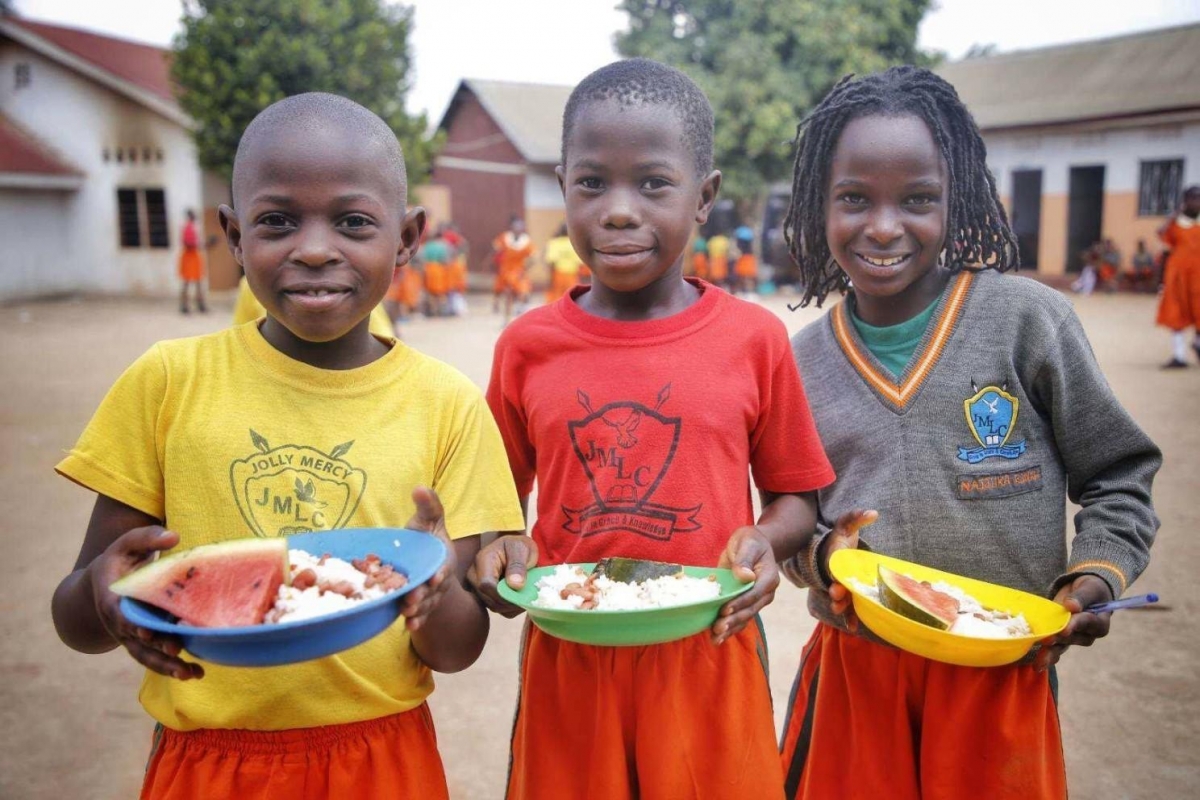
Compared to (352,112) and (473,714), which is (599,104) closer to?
(352,112)

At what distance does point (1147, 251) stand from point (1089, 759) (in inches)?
816

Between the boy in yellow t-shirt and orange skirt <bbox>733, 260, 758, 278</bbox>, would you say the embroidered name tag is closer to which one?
the boy in yellow t-shirt

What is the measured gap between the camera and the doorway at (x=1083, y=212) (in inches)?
906

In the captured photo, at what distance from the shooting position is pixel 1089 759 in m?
3.18

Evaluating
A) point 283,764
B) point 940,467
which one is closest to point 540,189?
point 940,467

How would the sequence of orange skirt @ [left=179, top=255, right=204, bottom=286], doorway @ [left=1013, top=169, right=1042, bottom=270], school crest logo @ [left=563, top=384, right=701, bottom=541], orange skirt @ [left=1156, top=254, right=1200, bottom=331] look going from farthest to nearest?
doorway @ [left=1013, top=169, right=1042, bottom=270], orange skirt @ [left=179, top=255, right=204, bottom=286], orange skirt @ [left=1156, top=254, right=1200, bottom=331], school crest logo @ [left=563, top=384, right=701, bottom=541]

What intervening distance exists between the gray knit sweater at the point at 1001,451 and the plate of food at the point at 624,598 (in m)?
0.48

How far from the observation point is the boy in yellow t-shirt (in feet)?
5.63

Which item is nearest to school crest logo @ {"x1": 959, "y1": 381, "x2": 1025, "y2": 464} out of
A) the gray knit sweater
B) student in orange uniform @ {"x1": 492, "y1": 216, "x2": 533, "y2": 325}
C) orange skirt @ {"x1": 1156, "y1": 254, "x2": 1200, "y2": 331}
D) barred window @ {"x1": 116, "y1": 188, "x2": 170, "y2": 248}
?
the gray knit sweater

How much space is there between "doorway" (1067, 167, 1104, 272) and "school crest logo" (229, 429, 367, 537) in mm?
24129

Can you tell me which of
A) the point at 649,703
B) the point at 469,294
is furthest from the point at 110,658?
the point at 469,294

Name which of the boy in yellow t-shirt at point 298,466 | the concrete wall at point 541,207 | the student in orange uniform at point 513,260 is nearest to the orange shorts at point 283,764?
the boy in yellow t-shirt at point 298,466

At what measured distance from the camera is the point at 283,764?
5.68 ft

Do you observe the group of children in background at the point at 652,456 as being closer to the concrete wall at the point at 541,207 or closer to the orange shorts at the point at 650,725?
the orange shorts at the point at 650,725
